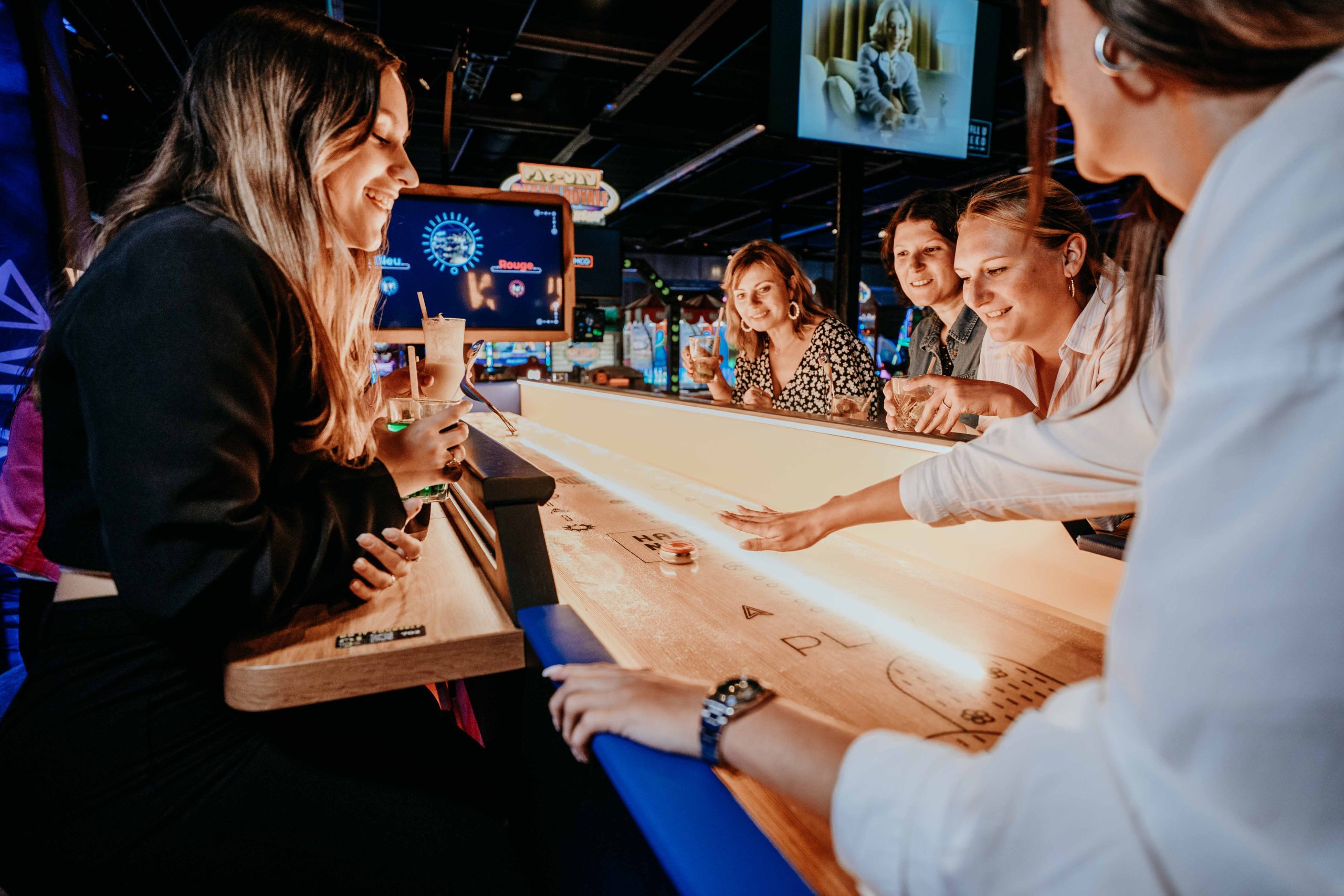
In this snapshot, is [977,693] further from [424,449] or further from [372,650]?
[424,449]

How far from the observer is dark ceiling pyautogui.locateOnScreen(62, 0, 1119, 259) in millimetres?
4418

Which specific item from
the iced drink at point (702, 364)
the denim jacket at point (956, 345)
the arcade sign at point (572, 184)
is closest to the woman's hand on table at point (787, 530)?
the denim jacket at point (956, 345)

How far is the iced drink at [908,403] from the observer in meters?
1.79

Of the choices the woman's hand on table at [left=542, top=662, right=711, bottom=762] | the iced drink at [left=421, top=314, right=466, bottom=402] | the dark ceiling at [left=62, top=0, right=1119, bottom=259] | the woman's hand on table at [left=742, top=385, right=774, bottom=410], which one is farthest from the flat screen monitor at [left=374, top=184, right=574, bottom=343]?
the woman's hand on table at [left=542, top=662, right=711, bottom=762]

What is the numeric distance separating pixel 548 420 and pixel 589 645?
3807 mm

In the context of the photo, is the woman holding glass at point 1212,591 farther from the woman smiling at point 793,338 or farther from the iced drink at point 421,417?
the woman smiling at point 793,338

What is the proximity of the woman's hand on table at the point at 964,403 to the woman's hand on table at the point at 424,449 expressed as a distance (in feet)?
3.52

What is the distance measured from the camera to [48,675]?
88cm

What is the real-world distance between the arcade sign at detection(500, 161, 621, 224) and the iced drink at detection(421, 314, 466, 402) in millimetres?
7174

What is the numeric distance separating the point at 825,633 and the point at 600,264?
1185 centimetres

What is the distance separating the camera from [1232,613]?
13.3 inches

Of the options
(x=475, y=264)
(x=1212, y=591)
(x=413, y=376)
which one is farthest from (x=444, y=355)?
(x=475, y=264)

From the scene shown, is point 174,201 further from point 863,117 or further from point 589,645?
point 863,117

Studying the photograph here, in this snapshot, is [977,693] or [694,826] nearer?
[694,826]
